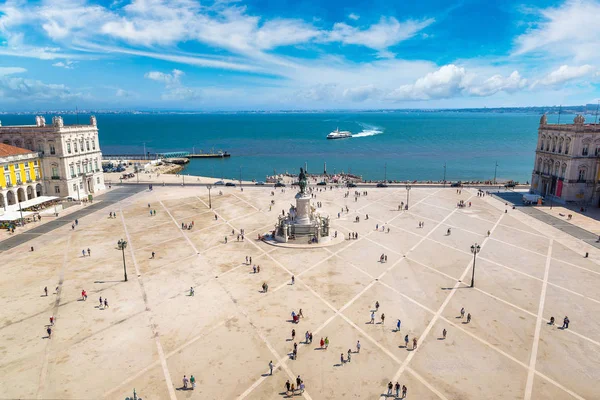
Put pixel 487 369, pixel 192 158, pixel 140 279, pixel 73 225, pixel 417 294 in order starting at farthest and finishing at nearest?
pixel 192 158 → pixel 73 225 → pixel 140 279 → pixel 417 294 → pixel 487 369

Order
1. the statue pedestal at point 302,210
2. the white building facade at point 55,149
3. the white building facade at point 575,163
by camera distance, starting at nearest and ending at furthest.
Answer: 1. the statue pedestal at point 302,210
2. the white building facade at point 575,163
3. the white building facade at point 55,149

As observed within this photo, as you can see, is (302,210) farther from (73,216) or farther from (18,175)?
(18,175)

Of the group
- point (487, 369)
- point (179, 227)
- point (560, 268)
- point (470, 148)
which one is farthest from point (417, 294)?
point (470, 148)

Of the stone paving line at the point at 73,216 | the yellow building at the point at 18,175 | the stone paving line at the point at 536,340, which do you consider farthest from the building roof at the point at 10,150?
the stone paving line at the point at 536,340

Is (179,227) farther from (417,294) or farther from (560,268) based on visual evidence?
(560,268)

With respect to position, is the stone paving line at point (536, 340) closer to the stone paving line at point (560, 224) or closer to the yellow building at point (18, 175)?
the stone paving line at point (560, 224)

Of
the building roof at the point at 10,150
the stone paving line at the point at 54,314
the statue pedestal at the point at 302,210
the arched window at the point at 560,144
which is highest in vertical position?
the arched window at the point at 560,144
